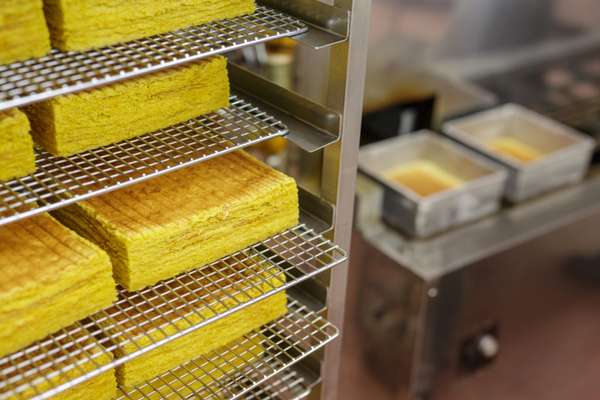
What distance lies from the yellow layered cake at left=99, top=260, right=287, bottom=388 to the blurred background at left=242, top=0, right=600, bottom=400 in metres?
1.07

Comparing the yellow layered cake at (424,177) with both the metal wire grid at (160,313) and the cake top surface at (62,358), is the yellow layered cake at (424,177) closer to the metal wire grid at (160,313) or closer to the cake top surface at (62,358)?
the metal wire grid at (160,313)

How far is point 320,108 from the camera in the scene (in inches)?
51.7

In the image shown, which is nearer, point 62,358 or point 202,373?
point 62,358

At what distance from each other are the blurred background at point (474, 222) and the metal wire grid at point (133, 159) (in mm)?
1165

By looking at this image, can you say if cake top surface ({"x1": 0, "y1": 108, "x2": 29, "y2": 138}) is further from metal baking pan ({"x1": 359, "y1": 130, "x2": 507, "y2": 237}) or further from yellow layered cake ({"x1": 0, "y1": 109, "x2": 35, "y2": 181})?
metal baking pan ({"x1": 359, "y1": 130, "x2": 507, "y2": 237})

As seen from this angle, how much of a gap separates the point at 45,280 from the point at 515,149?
7.26ft

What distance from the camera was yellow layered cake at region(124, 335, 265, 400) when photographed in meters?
1.35

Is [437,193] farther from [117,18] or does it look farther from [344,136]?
[117,18]

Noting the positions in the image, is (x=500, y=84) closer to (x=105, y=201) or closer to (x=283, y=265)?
(x=283, y=265)

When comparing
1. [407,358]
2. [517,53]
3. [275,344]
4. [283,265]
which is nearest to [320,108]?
[283,265]

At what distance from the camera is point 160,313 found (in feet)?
4.04

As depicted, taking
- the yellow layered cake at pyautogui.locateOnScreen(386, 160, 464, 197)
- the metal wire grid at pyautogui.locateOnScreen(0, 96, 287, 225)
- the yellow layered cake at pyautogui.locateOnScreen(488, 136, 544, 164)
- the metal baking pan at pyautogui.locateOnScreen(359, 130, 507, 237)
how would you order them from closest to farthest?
the metal wire grid at pyautogui.locateOnScreen(0, 96, 287, 225)
the metal baking pan at pyautogui.locateOnScreen(359, 130, 507, 237)
the yellow layered cake at pyautogui.locateOnScreen(386, 160, 464, 197)
the yellow layered cake at pyautogui.locateOnScreen(488, 136, 544, 164)

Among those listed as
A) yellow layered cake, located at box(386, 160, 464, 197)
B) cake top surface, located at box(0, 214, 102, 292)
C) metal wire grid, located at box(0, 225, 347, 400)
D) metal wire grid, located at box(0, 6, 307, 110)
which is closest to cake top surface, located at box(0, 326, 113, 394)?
metal wire grid, located at box(0, 225, 347, 400)

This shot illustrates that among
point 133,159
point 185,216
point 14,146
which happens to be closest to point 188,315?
point 185,216
